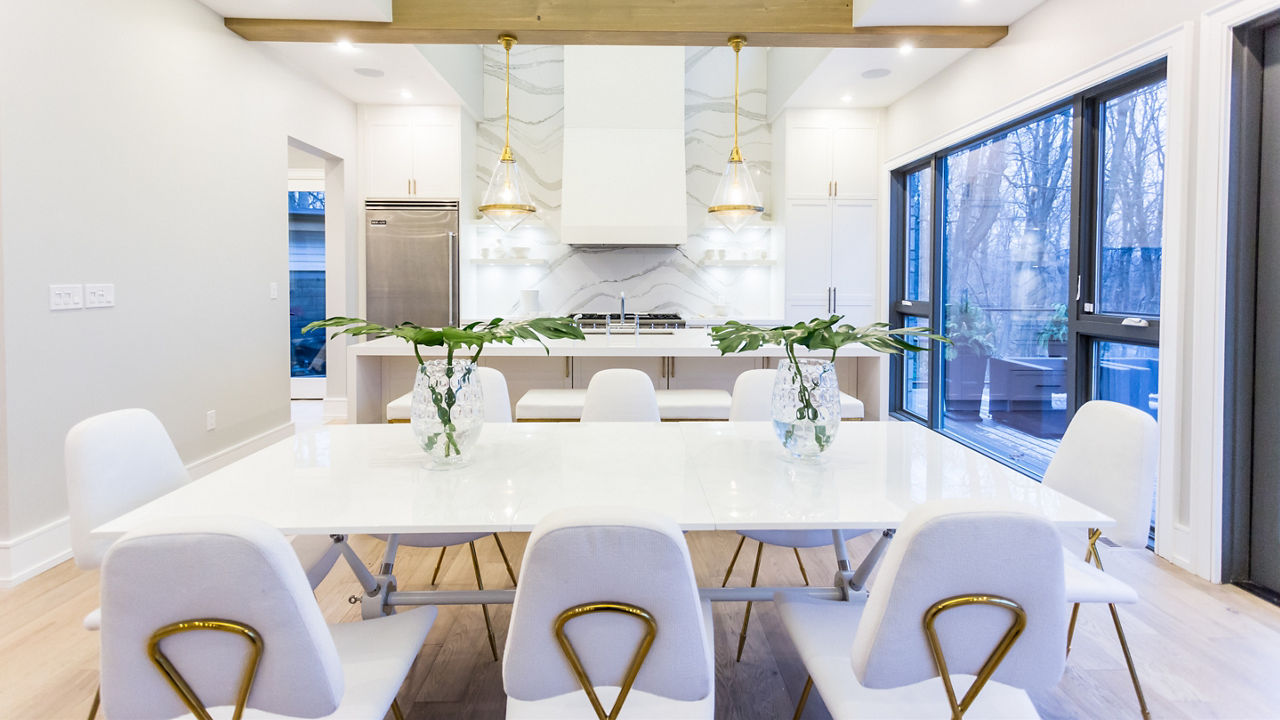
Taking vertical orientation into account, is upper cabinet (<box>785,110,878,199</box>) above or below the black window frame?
above

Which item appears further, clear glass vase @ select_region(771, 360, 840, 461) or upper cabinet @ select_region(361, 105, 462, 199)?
upper cabinet @ select_region(361, 105, 462, 199)

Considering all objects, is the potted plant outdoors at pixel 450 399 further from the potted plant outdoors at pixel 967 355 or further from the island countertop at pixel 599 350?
the potted plant outdoors at pixel 967 355

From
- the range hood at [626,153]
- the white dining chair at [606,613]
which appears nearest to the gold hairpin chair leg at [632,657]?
the white dining chair at [606,613]

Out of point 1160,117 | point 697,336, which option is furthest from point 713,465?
point 1160,117

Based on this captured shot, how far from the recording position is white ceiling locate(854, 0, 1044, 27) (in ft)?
11.9

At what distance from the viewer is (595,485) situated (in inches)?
64.4

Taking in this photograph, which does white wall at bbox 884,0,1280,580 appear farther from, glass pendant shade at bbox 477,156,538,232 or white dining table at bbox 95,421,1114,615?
glass pendant shade at bbox 477,156,538,232

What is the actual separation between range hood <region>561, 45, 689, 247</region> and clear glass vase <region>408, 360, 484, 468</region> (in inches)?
167

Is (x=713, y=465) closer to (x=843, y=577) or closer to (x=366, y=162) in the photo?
(x=843, y=577)

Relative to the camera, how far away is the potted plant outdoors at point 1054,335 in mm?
3686

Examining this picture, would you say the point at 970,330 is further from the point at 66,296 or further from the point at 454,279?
the point at 66,296

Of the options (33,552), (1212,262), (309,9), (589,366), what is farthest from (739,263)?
(33,552)

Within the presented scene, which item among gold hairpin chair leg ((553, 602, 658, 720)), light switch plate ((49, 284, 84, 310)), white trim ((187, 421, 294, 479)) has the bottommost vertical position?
white trim ((187, 421, 294, 479))

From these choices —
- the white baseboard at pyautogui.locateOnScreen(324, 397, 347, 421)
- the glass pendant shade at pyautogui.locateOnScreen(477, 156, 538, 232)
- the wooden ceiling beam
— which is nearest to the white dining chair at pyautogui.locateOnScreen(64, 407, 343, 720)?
the glass pendant shade at pyautogui.locateOnScreen(477, 156, 538, 232)
